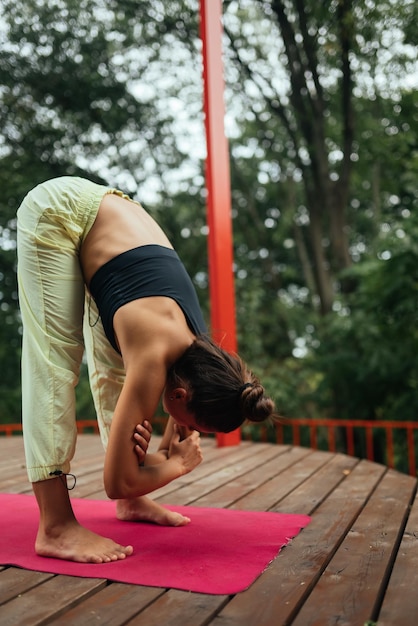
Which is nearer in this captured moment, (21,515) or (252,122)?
(21,515)

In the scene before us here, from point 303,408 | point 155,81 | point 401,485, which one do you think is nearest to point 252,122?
point 155,81

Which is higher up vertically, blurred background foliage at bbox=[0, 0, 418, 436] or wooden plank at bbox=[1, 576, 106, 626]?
blurred background foliage at bbox=[0, 0, 418, 436]

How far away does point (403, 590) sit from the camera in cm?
136

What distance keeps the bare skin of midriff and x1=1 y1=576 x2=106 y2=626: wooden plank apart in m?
0.14

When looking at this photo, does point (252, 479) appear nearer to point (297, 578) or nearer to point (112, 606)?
point (297, 578)

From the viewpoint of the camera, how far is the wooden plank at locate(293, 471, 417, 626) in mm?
1251

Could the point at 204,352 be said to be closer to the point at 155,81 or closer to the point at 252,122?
the point at 155,81

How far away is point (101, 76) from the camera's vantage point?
23.6 ft

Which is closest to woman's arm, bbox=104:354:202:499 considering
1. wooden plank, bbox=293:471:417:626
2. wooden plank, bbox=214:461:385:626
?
wooden plank, bbox=214:461:385:626

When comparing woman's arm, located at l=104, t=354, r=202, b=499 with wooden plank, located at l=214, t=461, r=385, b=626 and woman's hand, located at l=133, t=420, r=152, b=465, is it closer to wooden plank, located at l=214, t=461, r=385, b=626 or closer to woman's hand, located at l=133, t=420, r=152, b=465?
woman's hand, located at l=133, t=420, r=152, b=465

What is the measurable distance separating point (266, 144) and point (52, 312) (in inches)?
318

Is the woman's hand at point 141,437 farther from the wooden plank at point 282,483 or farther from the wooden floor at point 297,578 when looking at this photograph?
the wooden plank at point 282,483

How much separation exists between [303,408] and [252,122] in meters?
3.94

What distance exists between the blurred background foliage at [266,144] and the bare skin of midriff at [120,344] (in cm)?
449
